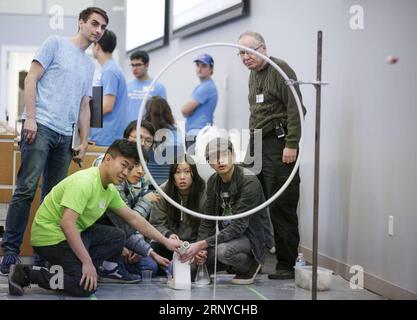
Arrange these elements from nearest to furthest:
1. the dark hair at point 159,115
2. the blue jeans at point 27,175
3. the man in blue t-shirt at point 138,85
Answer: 1. the blue jeans at point 27,175
2. the dark hair at point 159,115
3. the man in blue t-shirt at point 138,85

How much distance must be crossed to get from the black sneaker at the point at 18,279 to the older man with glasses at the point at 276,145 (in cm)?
110

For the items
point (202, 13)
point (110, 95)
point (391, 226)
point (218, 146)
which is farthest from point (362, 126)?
point (202, 13)

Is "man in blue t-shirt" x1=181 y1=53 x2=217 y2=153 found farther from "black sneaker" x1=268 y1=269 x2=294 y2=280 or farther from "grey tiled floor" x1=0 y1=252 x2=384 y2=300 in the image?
"grey tiled floor" x1=0 y1=252 x2=384 y2=300

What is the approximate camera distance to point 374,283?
3.09 m

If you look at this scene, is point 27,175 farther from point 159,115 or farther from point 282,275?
point 282,275

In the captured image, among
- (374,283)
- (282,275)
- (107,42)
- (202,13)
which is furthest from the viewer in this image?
(202,13)

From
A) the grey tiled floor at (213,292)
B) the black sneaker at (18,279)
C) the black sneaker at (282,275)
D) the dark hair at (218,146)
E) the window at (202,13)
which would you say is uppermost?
the window at (202,13)

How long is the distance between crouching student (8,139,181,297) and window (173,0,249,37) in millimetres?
2077

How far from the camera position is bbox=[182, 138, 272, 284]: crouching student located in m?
3.15

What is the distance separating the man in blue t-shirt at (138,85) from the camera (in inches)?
168

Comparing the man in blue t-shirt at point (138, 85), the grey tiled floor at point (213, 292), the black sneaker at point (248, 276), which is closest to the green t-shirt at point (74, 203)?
the grey tiled floor at point (213, 292)

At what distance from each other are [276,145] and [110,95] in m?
0.89

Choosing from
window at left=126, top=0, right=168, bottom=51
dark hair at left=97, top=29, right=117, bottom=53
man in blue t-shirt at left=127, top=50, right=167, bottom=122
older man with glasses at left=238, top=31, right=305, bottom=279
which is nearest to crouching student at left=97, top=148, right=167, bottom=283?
older man with glasses at left=238, top=31, right=305, bottom=279

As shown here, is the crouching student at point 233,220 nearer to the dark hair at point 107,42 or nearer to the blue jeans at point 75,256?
the blue jeans at point 75,256
